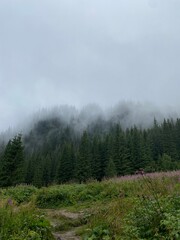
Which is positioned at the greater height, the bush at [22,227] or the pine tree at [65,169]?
the pine tree at [65,169]

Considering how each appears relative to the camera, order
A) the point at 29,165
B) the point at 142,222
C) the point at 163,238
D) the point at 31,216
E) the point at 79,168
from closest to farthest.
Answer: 1. the point at 163,238
2. the point at 142,222
3. the point at 31,216
4. the point at 79,168
5. the point at 29,165

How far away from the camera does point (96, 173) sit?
236ft

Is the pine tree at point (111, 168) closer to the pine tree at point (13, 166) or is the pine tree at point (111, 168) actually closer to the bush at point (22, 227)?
the pine tree at point (13, 166)

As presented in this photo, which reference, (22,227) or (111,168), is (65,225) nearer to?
(22,227)

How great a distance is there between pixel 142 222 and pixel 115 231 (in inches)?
30.7

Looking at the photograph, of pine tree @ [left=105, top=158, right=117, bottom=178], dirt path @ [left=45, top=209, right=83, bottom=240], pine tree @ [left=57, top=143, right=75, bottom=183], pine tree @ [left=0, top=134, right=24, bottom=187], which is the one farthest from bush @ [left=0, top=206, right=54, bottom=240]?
pine tree @ [left=57, top=143, right=75, bottom=183]

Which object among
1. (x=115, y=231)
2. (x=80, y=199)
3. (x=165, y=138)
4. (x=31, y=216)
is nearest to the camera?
(x=115, y=231)

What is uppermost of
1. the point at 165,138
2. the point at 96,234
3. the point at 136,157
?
the point at 165,138

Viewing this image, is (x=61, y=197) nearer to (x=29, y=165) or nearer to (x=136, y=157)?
(x=136, y=157)

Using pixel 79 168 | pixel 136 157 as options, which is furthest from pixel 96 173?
pixel 136 157

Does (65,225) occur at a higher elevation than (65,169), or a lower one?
lower

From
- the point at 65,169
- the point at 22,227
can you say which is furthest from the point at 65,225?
the point at 65,169

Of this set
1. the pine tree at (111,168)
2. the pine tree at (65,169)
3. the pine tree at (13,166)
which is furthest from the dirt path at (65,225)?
the pine tree at (65,169)

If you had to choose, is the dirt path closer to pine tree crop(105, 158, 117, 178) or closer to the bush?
the bush
